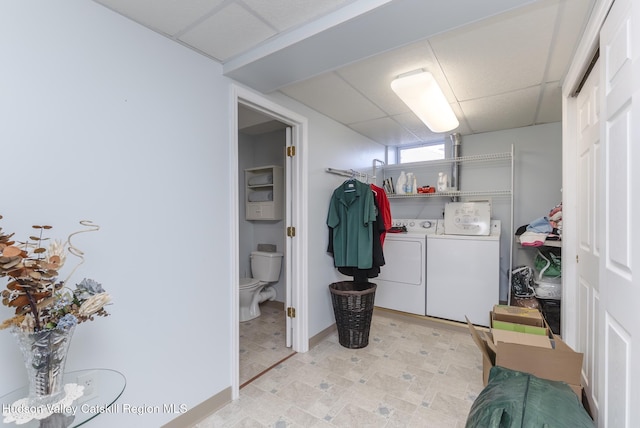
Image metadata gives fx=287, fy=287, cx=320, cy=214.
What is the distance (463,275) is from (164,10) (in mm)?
3187

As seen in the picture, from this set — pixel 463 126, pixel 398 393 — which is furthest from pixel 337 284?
pixel 463 126

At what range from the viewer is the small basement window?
382 centimetres

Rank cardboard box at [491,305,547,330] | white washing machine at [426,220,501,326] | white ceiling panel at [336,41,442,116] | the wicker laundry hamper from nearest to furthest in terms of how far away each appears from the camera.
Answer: white ceiling panel at [336,41,442,116]
cardboard box at [491,305,547,330]
the wicker laundry hamper
white washing machine at [426,220,501,326]

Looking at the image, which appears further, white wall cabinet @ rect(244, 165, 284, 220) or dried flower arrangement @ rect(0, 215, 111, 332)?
white wall cabinet @ rect(244, 165, 284, 220)

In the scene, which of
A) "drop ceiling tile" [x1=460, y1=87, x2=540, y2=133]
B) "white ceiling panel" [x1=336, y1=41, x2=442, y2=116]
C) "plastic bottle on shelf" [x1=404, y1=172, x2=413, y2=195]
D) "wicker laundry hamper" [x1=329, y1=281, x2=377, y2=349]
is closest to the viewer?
"white ceiling panel" [x1=336, y1=41, x2=442, y2=116]

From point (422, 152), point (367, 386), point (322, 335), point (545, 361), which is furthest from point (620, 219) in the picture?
point (422, 152)

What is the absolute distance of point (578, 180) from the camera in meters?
1.94

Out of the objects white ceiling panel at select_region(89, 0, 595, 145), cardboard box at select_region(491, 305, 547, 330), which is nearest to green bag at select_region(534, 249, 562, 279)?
cardboard box at select_region(491, 305, 547, 330)

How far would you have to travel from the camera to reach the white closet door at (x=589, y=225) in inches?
57.1

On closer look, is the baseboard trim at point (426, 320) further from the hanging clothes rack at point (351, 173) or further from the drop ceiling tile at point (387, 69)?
the drop ceiling tile at point (387, 69)

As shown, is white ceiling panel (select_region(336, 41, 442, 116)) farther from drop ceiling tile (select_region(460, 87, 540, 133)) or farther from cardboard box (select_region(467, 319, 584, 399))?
cardboard box (select_region(467, 319, 584, 399))

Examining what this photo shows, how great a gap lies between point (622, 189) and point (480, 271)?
2.11m

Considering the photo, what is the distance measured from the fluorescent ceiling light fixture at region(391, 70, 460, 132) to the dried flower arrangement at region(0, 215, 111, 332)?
2.07 meters

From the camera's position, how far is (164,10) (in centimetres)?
138
